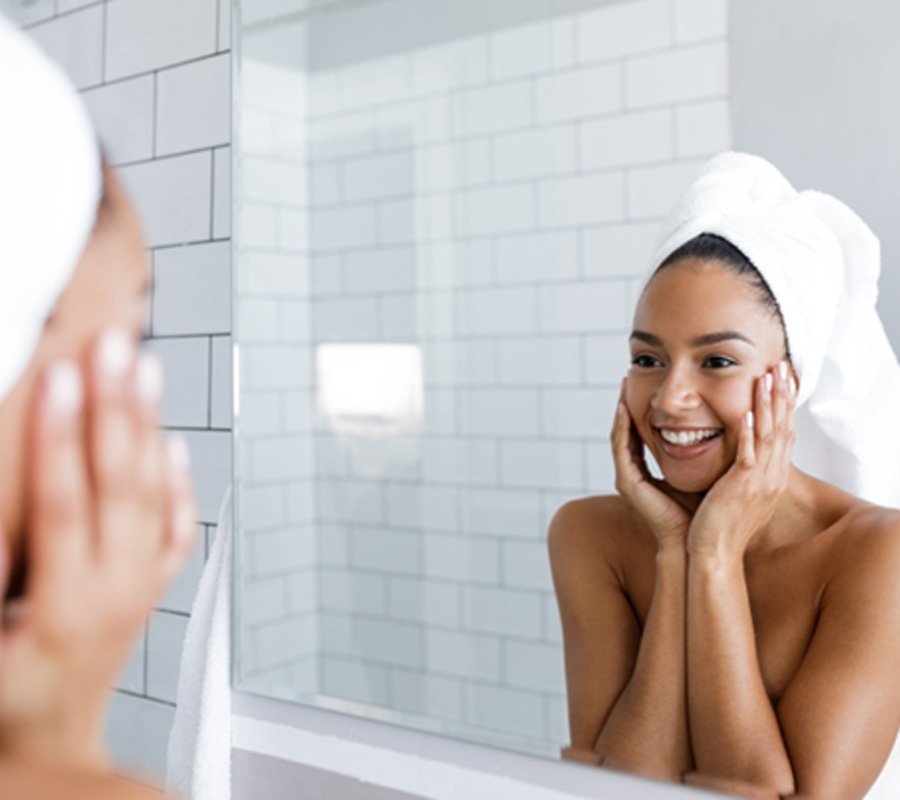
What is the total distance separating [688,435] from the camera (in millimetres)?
828

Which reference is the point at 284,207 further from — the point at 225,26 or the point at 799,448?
the point at 799,448

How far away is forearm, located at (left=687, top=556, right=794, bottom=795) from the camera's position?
31.4 inches

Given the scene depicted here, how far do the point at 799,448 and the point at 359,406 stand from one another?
19.2 inches

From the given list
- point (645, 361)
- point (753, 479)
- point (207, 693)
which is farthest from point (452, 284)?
point (207, 693)

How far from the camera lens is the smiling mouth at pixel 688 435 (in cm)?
81

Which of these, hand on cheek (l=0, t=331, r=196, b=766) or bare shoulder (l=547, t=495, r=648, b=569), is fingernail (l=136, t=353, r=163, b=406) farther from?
bare shoulder (l=547, t=495, r=648, b=569)

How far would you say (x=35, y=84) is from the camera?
31cm

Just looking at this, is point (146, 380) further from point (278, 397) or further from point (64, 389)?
point (278, 397)

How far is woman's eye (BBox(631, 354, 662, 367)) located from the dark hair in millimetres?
72

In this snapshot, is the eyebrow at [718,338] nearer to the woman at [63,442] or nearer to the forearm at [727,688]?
the forearm at [727,688]

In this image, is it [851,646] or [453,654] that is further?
[453,654]

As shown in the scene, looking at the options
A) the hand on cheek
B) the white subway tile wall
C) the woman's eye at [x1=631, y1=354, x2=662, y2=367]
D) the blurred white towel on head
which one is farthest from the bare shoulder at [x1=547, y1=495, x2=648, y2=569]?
the hand on cheek

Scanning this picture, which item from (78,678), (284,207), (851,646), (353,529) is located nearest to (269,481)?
(353,529)

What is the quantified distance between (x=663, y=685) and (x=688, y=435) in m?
0.21
